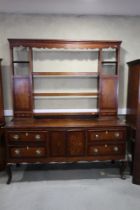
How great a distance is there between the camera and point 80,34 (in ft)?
9.86

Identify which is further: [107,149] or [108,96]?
[108,96]

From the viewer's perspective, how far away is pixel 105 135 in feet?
8.65

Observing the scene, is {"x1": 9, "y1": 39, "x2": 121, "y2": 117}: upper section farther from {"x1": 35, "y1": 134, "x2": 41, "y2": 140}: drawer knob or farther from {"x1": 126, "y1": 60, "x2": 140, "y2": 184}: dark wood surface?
{"x1": 35, "y1": 134, "x2": 41, "y2": 140}: drawer knob

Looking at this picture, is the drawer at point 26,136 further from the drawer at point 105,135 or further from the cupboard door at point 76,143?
the drawer at point 105,135

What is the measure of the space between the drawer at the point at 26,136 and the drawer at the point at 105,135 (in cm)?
66

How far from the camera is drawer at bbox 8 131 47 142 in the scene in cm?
254

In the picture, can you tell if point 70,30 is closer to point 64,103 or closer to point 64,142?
point 64,103

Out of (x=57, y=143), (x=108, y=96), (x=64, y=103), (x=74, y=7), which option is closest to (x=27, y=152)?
(x=57, y=143)

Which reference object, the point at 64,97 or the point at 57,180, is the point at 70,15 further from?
the point at 57,180

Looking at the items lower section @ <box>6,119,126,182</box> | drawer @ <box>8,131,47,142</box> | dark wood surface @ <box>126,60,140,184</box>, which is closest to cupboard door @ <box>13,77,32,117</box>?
lower section @ <box>6,119,126,182</box>

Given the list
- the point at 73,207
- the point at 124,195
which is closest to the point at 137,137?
the point at 124,195

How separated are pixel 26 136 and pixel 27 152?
24 cm

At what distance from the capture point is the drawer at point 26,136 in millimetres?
2543

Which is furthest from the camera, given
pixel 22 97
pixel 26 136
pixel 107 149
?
pixel 22 97
